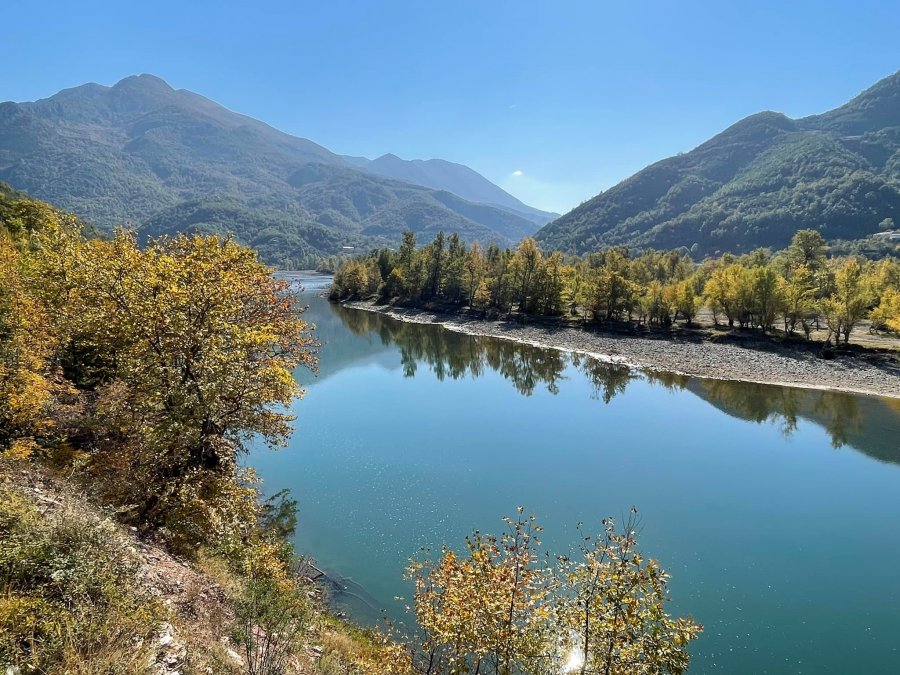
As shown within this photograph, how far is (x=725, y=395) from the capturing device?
51688 millimetres

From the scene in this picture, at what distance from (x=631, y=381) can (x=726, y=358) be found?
1777cm

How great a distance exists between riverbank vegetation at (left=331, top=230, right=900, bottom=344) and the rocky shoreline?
21.0ft

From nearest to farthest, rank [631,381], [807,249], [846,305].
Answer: [631,381], [846,305], [807,249]

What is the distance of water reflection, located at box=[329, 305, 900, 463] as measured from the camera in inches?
1635

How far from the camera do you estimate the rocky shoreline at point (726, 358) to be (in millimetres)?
53469

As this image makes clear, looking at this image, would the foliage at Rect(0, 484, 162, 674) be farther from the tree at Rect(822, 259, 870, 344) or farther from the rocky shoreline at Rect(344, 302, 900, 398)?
the tree at Rect(822, 259, 870, 344)

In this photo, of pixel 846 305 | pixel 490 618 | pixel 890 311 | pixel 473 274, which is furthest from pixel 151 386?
pixel 473 274

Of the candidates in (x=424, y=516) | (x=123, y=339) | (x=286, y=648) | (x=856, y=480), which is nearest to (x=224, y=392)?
(x=123, y=339)

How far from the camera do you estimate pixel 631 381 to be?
5734 cm

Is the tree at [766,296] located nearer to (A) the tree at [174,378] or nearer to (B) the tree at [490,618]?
(A) the tree at [174,378]

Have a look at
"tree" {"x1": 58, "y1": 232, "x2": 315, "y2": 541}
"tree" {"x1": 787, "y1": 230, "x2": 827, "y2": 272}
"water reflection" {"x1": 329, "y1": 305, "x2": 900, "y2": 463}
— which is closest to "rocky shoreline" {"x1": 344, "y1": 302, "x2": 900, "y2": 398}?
"water reflection" {"x1": 329, "y1": 305, "x2": 900, "y2": 463}

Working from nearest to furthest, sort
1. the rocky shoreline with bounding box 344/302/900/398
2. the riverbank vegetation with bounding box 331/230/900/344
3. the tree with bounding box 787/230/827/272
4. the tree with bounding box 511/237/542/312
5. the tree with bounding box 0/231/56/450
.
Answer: the tree with bounding box 0/231/56/450
the rocky shoreline with bounding box 344/302/900/398
the riverbank vegetation with bounding box 331/230/900/344
the tree with bounding box 787/230/827/272
the tree with bounding box 511/237/542/312

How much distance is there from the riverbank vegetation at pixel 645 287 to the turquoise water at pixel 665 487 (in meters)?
23.4

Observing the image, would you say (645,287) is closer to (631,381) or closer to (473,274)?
(473,274)
